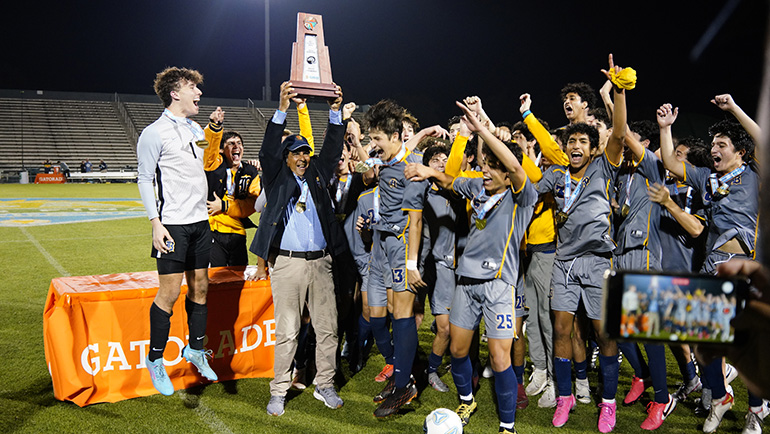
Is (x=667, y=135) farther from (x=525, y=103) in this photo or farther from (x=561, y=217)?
(x=525, y=103)

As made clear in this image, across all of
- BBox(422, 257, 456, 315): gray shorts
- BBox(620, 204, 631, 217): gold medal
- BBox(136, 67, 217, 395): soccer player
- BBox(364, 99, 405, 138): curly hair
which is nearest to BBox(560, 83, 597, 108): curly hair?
BBox(620, 204, 631, 217): gold medal

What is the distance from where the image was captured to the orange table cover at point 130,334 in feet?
13.0

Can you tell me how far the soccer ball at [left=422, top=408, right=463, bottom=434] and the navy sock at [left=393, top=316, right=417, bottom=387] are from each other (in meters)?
0.62

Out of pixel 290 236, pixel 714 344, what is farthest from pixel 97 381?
pixel 714 344

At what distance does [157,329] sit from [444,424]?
2.25m

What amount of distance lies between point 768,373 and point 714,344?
0.10m

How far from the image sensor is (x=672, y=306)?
0.99 meters

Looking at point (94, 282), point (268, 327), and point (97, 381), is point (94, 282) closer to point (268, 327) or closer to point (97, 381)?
point (97, 381)

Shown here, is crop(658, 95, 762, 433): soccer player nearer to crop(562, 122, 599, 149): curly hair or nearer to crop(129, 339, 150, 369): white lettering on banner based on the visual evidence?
crop(562, 122, 599, 149): curly hair

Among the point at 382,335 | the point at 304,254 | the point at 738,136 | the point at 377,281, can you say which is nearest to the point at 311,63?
the point at 304,254

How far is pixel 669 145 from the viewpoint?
3.91 meters

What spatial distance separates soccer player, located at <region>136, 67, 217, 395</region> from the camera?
149 inches

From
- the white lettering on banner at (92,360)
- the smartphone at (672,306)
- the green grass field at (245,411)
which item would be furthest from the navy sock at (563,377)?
the white lettering on banner at (92,360)

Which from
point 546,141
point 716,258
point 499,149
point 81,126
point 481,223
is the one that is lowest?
point 716,258
